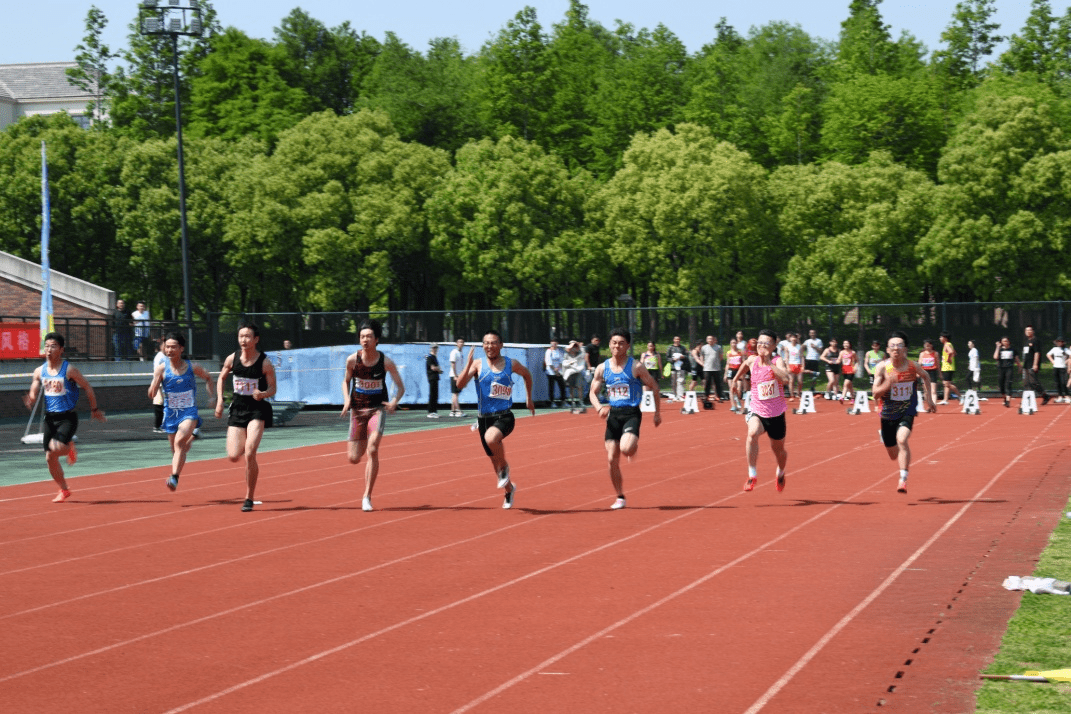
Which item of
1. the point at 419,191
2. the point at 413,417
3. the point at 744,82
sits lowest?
the point at 413,417

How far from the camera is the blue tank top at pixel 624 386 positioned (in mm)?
13789

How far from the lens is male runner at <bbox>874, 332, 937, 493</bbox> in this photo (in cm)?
1479

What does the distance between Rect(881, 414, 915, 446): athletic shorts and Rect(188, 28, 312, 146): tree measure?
55.1 metres

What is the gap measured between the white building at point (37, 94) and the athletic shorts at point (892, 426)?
109 metres

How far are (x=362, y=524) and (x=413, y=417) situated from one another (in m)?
19.2

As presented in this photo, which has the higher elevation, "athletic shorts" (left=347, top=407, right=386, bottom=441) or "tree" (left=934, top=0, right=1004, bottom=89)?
"tree" (left=934, top=0, right=1004, bottom=89)

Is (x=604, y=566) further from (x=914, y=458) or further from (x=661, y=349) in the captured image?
(x=661, y=349)

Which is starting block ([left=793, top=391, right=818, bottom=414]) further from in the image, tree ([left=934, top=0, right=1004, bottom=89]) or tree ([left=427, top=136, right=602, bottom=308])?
tree ([left=934, top=0, right=1004, bottom=89])

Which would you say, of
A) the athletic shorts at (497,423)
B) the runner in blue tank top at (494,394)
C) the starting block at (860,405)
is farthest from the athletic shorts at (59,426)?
the starting block at (860,405)

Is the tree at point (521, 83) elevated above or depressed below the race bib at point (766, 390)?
above

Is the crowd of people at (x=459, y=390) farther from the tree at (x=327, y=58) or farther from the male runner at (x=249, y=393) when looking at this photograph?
the tree at (x=327, y=58)

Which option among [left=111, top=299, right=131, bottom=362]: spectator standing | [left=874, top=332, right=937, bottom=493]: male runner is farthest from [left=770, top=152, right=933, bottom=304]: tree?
[left=874, top=332, right=937, bottom=493]: male runner

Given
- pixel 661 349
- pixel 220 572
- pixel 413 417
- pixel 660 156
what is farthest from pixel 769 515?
pixel 660 156

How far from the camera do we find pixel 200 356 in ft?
129
